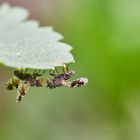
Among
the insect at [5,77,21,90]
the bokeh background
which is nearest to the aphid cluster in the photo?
the insect at [5,77,21,90]

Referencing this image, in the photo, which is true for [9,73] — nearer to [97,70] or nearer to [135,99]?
[97,70]

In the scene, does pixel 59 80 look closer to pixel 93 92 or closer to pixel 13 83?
pixel 13 83

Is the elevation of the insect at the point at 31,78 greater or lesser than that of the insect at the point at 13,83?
greater

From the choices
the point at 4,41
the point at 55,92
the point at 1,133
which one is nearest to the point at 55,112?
the point at 55,92

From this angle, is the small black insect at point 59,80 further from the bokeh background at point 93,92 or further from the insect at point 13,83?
the bokeh background at point 93,92

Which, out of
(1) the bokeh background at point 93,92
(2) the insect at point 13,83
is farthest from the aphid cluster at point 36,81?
(1) the bokeh background at point 93,92

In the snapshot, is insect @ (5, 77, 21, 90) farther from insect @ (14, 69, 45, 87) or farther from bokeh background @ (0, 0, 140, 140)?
bokeh background @ (0, 0, 140, 140)

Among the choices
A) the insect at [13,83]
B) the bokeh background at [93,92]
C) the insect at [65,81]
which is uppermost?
the bokeh background at [93,92]
